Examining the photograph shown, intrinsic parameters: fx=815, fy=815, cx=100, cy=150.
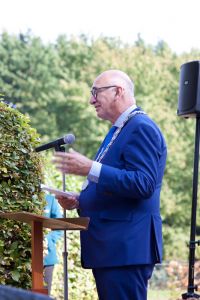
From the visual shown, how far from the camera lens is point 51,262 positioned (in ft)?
23.5

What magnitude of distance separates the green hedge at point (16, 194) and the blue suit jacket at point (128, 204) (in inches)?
18.8

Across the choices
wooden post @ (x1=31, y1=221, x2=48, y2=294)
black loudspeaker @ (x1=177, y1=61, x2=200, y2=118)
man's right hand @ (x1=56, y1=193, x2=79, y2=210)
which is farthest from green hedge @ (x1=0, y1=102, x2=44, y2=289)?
black loudspeaker @ (x1=177, y1=61, x2=200, y2=118)

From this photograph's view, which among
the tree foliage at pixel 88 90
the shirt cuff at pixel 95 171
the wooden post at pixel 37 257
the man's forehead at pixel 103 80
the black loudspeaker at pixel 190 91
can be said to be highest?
the tree foliage at pixel 88 90

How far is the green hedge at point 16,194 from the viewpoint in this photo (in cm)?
441

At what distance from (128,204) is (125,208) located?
0.02 m

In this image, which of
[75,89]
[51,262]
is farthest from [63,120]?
[51,262]

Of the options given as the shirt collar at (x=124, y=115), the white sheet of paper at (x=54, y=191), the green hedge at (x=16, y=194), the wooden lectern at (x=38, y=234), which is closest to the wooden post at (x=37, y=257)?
the wooden lectern at (x=38, y=234)

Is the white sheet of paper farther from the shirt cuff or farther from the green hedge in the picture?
the green hedge

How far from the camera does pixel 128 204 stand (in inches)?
159

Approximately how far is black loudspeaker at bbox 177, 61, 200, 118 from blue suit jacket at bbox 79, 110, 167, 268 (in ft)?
8.06

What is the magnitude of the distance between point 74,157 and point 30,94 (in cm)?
2328

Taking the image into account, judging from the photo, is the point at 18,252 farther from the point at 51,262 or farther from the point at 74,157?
the point at 51,262

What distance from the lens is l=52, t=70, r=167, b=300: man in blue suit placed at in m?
3.93

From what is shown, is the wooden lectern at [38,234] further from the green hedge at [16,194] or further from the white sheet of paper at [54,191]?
the green hedge at [16,194]
